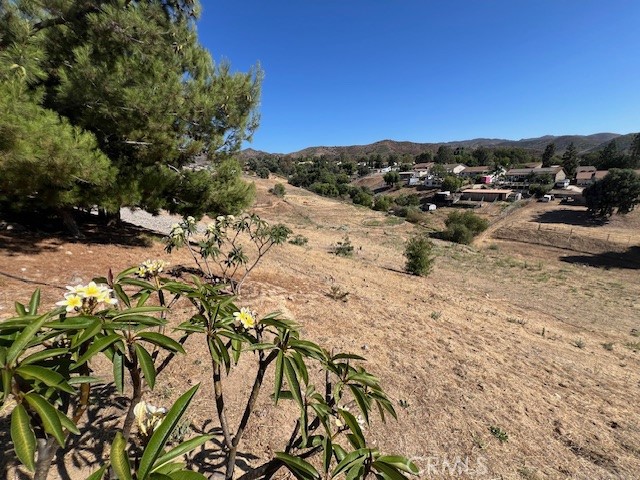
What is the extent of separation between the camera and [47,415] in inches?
40.5

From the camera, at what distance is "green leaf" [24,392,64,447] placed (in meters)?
1.00

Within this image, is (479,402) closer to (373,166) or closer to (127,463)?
(127,463)

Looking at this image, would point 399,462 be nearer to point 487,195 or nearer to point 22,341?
point 22,341

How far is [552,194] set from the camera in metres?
48.4

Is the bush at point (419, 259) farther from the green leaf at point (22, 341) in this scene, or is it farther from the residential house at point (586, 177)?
the residential house at point (586, 177)

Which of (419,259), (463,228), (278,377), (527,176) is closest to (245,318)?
(278,377)

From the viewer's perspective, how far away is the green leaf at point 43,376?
106 centimetres

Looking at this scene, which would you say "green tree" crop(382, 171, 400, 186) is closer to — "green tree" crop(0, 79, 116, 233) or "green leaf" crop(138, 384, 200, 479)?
"green tree" crop(0, 79, 116, 233)

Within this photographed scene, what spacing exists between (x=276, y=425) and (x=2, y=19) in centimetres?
775

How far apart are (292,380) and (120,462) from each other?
0.68 m

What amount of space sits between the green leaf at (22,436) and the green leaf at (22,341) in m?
0.17

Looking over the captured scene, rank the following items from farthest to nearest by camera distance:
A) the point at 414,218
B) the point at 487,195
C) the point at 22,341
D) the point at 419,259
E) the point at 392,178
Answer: the point at 392,178
the point at 487,195
the point at 414,218
the point at 419,259
the point at 22,341

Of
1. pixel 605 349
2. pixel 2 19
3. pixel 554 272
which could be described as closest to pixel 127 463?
pixel 2 19

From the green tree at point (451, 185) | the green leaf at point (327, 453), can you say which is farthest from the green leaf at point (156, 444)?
the green tree at point (451, 185)
